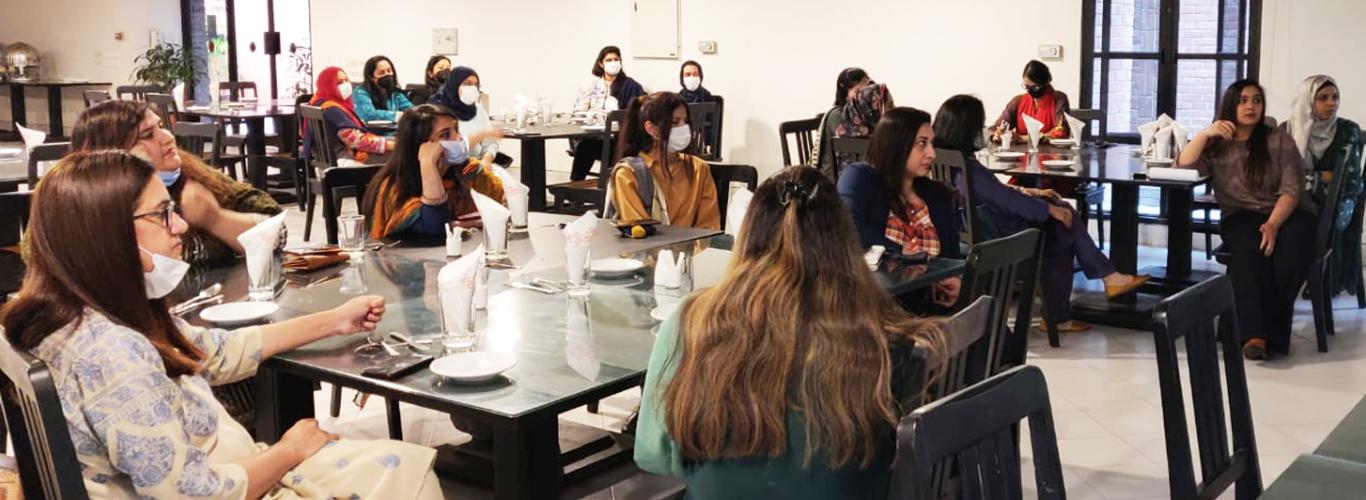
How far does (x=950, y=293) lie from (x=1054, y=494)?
2085 mm

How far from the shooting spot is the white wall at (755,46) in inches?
345

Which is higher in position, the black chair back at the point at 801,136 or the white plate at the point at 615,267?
the black chair back at the point at 801,136

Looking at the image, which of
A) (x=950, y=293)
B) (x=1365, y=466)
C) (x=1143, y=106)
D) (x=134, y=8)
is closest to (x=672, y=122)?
(x=950, y=293)

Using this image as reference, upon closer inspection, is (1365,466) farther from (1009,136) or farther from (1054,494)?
(1009,136)

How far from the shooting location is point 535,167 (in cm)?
837

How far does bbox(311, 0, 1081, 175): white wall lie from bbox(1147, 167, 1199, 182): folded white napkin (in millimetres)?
3009

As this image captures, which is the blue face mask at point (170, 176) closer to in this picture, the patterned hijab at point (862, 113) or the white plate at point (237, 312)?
the white plate at point (237, 312)

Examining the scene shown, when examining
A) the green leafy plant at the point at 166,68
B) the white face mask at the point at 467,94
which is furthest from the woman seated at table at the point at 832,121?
the green leafy plant at the point at 166,68

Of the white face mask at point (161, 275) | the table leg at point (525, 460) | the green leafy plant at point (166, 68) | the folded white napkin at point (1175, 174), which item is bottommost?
the table leg at point (525, 460)

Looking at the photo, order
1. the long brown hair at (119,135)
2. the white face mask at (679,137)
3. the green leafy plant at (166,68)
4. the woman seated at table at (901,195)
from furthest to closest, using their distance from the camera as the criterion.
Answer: the green leafy plant at (166,68) < the white face mask at (679,137) < the woman seated at table at (901,195) < the long brown hair at (119,135)

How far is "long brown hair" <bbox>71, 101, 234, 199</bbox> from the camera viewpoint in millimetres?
3613

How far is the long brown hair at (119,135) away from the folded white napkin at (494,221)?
676 mm

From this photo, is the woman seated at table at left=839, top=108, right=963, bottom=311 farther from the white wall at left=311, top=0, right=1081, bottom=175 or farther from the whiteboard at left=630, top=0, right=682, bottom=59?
the whiteboard at left=630, top=0, right=682, bottom=59

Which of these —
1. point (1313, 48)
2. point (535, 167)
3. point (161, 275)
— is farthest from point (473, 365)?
point (1313, 48)
